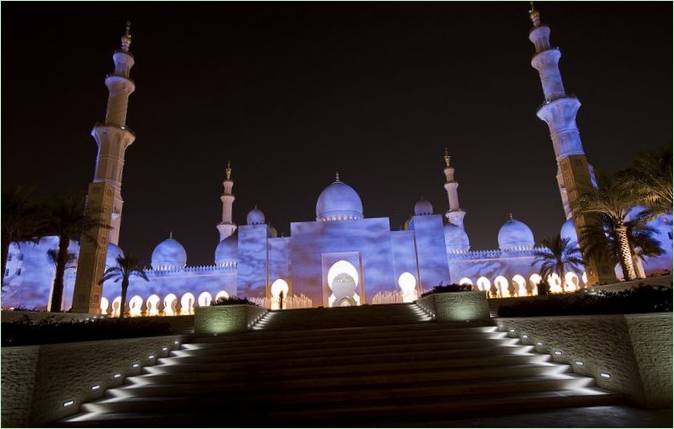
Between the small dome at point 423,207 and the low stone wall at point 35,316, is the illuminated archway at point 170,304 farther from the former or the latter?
the small dome at point 423,207

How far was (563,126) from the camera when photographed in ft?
77.6

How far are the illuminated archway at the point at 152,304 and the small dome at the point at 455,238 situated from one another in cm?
2288

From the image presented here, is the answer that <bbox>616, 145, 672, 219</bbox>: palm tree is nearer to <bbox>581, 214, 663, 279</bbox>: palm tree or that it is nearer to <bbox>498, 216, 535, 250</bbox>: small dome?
<bbox>581, 214, 663, 279</bbox>: palm tree

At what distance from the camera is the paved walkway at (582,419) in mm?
5395

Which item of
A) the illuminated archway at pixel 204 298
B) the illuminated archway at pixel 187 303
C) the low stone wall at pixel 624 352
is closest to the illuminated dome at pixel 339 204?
the illuminated archway at pixel 204 298

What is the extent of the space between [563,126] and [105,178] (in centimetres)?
2610

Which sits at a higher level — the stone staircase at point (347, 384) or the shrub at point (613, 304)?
the shrub at point (613, 304)

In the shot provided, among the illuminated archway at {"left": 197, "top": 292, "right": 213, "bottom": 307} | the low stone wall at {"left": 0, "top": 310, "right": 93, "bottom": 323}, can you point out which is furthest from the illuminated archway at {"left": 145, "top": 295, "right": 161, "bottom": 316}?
the low stone wall at {"left": 0, "top": 310, "right": 93, "bottom": 323}

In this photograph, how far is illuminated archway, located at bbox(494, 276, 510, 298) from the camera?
30.8m

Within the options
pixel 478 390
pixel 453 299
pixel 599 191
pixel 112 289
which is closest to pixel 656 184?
pixel 599 191

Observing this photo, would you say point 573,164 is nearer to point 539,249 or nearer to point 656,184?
point 656,184

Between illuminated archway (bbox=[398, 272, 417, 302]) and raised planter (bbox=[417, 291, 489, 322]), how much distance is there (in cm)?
1297

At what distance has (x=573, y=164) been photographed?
22594mm

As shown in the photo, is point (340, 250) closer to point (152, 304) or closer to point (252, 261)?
point (252, 261)
